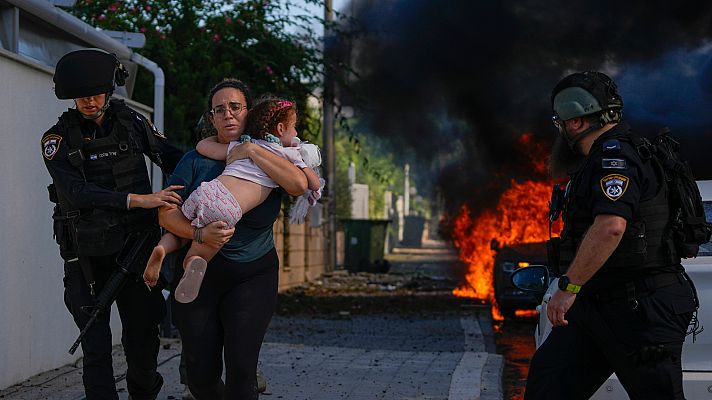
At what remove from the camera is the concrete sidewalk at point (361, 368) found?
7.04 metres

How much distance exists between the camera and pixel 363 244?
2978 cm

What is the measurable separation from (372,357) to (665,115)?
27.1 feet

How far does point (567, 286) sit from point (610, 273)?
20 centimetres

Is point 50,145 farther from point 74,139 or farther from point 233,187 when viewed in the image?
point 233,187

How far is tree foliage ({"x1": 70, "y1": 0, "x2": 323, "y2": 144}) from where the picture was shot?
44.3 feet

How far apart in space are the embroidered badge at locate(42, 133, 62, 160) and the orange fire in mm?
10318

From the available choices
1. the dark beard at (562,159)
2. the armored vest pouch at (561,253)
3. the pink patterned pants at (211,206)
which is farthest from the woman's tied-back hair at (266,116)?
the armored vest pouch at (561,253)

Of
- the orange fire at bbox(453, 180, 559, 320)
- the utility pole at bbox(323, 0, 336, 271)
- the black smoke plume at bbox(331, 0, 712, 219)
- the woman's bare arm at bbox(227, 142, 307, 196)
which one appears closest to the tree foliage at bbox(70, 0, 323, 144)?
the black smoke plume at bbox(331, 0, 712, 219)

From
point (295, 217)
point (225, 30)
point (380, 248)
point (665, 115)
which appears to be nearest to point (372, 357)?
point (295, 217)

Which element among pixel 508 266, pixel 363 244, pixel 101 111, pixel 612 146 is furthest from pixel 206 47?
pixel 363 244

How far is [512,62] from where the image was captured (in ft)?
60.2

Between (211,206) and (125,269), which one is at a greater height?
(211,206)

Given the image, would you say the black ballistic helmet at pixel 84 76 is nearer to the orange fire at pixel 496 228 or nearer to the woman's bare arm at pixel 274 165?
the woman's bare arm at pixel 274 165

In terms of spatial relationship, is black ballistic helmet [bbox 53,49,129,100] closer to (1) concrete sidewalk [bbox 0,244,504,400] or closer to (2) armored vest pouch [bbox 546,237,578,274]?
(2) armored vest pouch [bbox 546,237,578,274]
